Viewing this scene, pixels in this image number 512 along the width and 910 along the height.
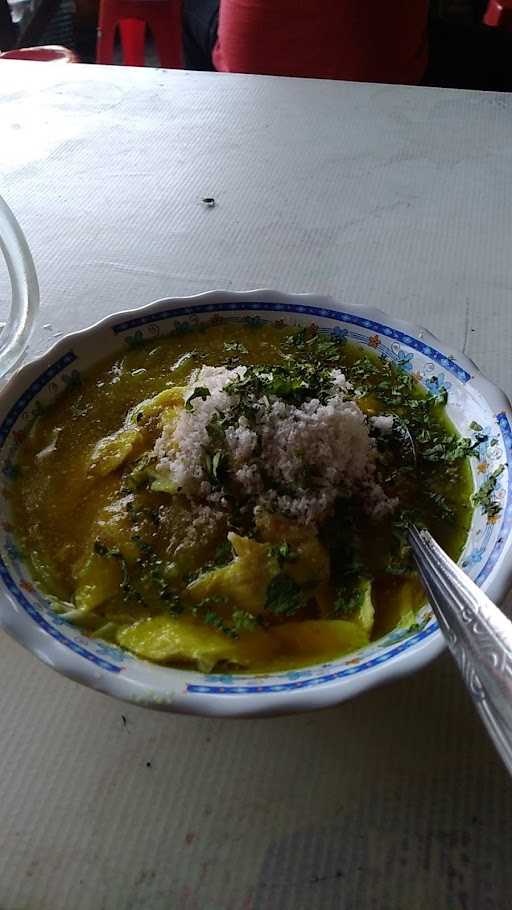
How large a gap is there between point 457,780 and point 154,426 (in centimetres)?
66

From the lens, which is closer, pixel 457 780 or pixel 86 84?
pixel 457 780

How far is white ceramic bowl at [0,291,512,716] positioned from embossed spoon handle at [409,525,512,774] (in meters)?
0.03

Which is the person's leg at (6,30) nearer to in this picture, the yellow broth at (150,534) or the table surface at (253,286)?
the table surface at (253,286)

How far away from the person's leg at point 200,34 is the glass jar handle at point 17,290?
98.5 inches

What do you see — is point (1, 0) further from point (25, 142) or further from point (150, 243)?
point (150, 243)

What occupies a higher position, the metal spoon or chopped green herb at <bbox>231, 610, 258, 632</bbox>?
the metal spoon

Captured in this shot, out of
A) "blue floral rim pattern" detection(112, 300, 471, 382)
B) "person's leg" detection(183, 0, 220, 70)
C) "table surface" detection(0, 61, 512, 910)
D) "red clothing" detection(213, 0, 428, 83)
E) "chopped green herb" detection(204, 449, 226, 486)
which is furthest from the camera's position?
"person's leg" detection(183, 0, 220, 70)

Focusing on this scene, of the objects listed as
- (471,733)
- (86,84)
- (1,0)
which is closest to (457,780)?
(471,733)

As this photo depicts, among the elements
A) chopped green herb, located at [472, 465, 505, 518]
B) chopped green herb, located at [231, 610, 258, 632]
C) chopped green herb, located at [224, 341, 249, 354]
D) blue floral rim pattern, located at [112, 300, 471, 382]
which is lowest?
chopped green herb, located at [231, 610, 258, 632]

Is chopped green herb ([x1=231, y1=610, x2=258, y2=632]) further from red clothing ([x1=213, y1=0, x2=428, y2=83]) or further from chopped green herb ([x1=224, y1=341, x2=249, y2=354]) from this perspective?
red clothing ([x1=213, y1=0, x2=428, y2=83])

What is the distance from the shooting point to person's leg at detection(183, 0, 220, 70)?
3.50 meters

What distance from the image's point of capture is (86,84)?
234 cm

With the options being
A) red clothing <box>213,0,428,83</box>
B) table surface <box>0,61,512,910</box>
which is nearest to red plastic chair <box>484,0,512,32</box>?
red clothing <box>213,0,428,83</box>

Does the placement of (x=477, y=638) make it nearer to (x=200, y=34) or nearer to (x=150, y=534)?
(x=150, y=534)
